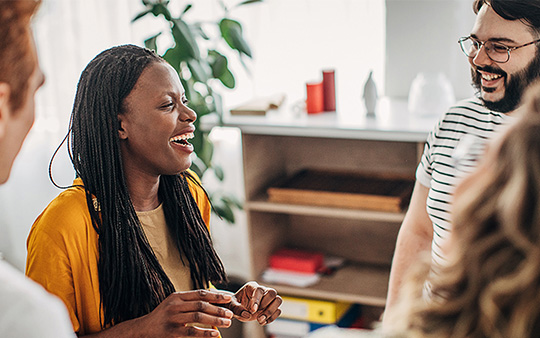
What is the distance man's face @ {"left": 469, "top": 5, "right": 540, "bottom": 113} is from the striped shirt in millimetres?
46

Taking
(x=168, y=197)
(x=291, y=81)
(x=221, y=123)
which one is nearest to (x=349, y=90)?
(x=291, y=81)

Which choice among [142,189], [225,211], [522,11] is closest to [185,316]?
[142,189]

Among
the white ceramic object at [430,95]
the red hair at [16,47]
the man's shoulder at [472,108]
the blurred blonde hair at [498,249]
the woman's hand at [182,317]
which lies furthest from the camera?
the white ceramic object at [430,95]

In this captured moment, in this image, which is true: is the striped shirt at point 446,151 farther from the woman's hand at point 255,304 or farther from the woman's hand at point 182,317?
the woman's hand at point 182,317

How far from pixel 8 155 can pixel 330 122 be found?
1656 millimetres

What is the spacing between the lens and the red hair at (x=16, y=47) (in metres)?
0.76

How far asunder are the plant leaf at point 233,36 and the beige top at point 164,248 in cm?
121

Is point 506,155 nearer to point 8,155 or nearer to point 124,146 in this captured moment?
point 8,155

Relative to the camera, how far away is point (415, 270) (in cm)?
74

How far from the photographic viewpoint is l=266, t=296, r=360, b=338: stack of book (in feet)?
8.57

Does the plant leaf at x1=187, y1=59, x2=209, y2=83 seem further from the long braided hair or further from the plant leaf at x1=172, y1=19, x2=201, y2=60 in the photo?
the long braided hair

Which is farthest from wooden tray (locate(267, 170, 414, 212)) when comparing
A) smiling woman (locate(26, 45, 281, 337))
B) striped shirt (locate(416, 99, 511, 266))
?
smiling woman (locate(26, 45, 281, 337))

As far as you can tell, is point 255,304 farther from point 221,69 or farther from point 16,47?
point 221,69

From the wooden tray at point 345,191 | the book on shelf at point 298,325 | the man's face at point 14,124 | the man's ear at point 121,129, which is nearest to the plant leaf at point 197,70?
the wooden tray at point 345,191
